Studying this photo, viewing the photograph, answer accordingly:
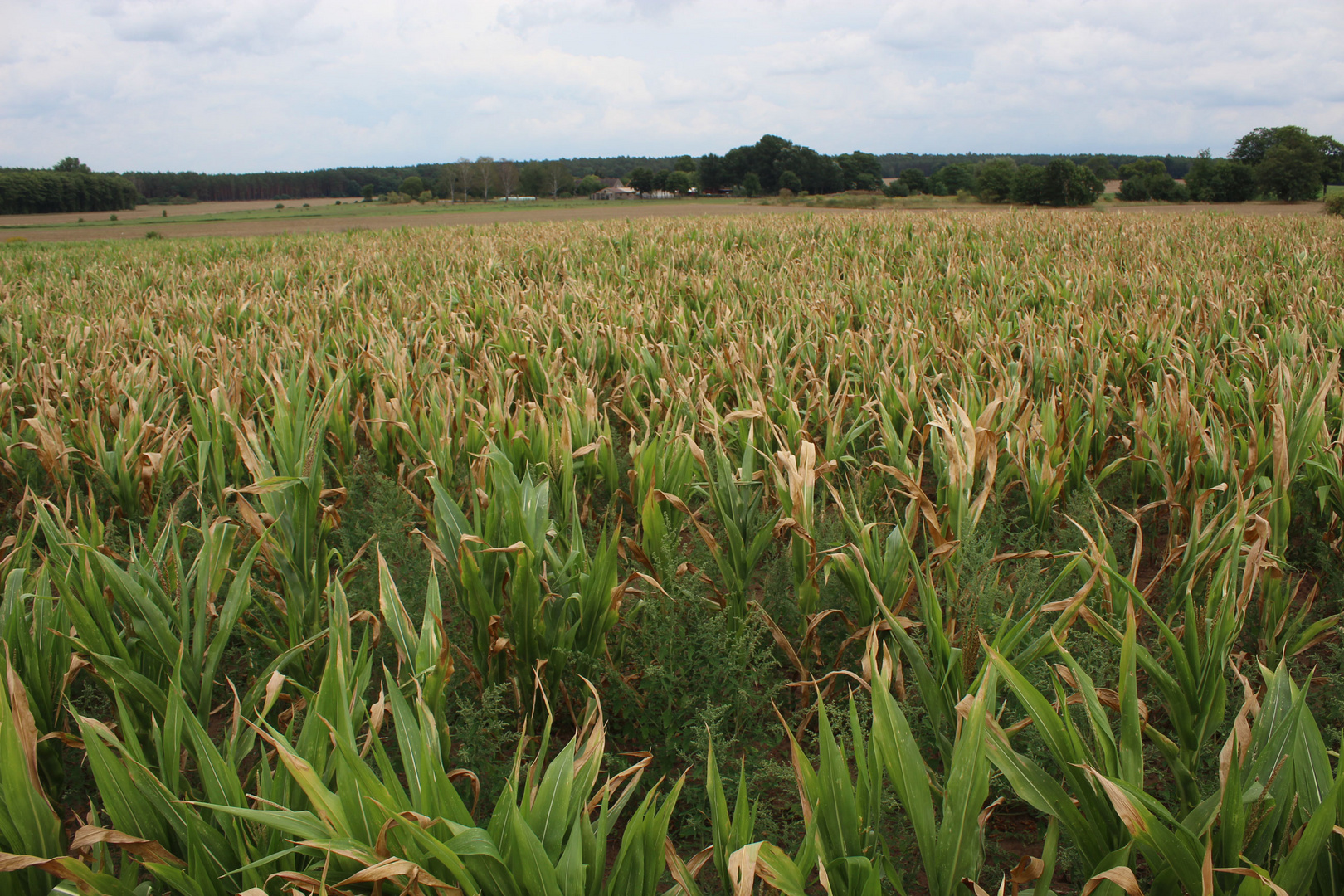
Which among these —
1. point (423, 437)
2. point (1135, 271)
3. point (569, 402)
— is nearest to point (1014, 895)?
point (569, 402)

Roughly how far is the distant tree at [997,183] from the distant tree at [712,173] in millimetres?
37888

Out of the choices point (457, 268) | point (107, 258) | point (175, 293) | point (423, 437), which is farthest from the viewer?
point (107, 258)

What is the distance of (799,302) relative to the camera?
546 centimetres

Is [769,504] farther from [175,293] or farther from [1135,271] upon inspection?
[175,293]

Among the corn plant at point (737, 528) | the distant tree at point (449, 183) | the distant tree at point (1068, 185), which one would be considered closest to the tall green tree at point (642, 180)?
the distant tree at point (449, 183)

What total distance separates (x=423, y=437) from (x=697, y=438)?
1.25 meters

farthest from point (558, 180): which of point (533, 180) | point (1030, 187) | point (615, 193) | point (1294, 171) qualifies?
point (1294, 171)

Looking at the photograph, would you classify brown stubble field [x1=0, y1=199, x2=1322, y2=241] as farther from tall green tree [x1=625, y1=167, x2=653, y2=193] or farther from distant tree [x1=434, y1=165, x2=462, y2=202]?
tall green tree [x1=625, y1=167, x2=653, y2=193]

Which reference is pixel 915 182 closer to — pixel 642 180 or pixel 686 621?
pixel 642 180

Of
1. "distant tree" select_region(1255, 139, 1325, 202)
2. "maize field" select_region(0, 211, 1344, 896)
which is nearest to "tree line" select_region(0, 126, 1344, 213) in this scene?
"distant tree" select_region(1255, 139, 1325, 202)

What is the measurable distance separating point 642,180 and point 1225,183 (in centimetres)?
6059

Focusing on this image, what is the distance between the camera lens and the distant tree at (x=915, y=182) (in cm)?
6906

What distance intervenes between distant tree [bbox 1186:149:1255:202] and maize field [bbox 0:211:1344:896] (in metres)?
53.7

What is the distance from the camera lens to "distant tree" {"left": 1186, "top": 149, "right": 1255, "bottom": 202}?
4581 cm
